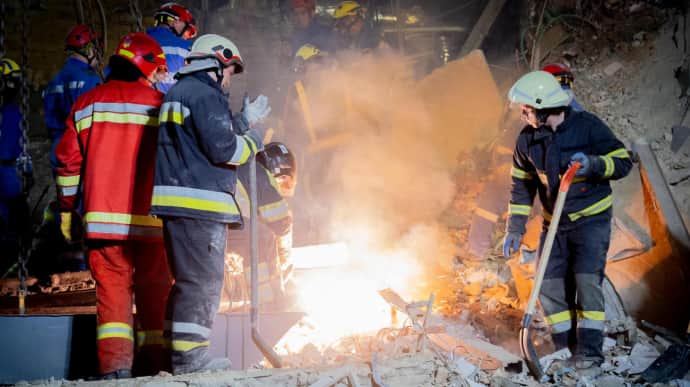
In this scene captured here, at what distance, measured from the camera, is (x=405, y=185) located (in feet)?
27.6

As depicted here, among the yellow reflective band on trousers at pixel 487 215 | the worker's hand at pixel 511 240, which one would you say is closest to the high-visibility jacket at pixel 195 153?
the worker's hand at pixel 511 240

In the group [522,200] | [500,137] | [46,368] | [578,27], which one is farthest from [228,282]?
[578,27]

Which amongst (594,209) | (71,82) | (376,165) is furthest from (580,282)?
(71,82)

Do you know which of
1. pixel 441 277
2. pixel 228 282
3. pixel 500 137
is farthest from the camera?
pixel 500 137

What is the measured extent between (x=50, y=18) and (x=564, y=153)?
886 centimetres

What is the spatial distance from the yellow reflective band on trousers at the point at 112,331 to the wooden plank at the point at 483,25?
9.11 meters

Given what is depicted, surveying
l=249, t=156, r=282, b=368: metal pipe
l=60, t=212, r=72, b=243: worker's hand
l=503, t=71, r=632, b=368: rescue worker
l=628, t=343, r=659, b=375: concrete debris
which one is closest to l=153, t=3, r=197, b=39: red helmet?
l=60, t=212, r=72, b=243: worker's hand

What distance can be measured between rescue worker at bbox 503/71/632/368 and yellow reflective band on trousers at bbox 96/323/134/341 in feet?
11.0

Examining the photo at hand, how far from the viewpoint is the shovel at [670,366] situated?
373 cm

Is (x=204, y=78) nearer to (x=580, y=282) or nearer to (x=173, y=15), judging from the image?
(x=173, y=15)

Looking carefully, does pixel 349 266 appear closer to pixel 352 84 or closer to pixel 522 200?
pixel 522 200

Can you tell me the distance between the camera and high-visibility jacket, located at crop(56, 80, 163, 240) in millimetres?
3578

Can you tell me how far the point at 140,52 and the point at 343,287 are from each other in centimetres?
352

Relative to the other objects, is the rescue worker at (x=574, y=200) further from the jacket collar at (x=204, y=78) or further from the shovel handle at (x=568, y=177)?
the jacket collar at (x=204, y=78)
